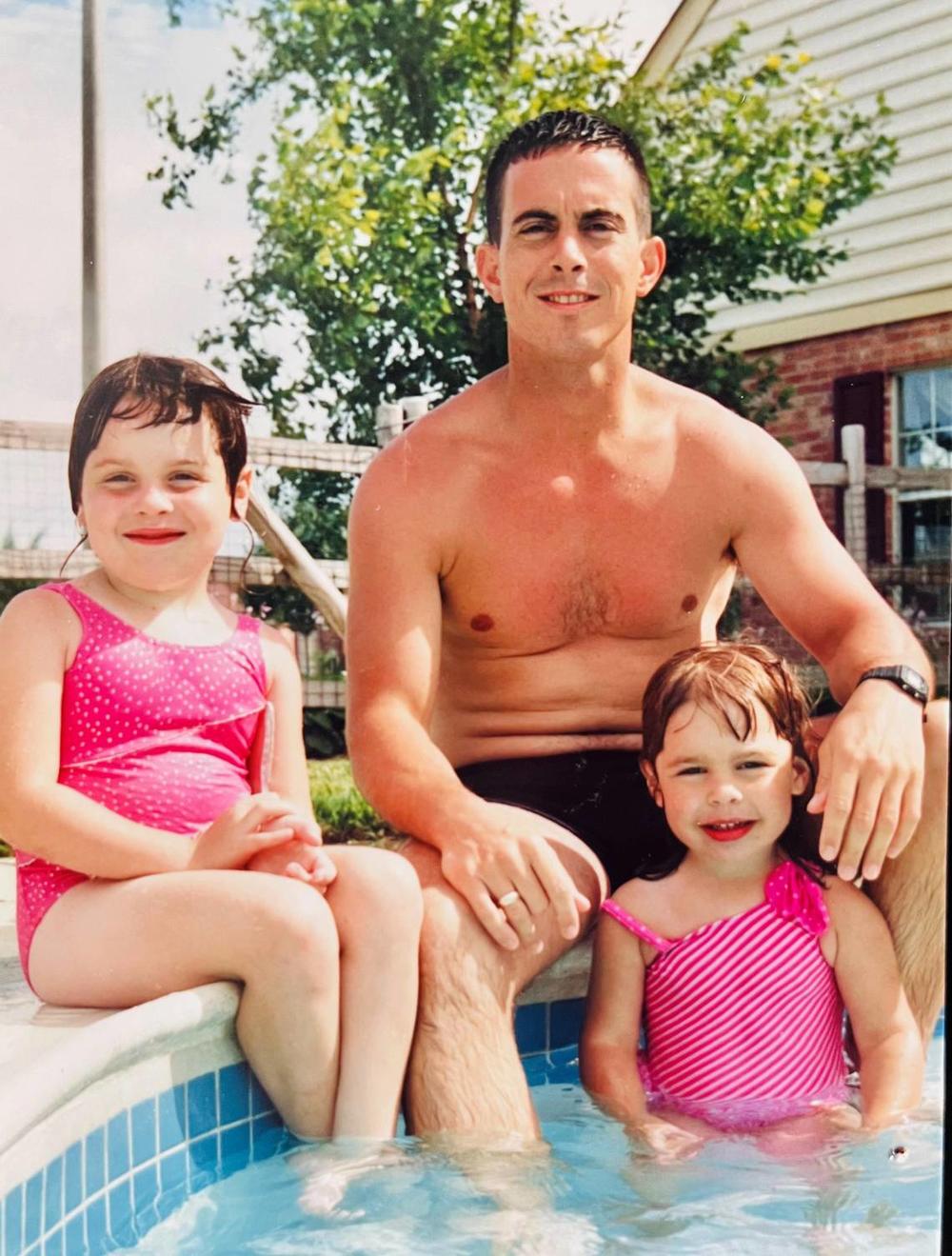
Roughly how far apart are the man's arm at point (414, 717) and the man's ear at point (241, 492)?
0.67 ft

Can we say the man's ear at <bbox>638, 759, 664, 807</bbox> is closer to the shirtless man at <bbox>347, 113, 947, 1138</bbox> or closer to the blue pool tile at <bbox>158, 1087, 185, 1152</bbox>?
the shirtless man at <bbox>347, 113, 947, 1138</bbox>

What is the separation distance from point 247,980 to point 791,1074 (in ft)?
2.56

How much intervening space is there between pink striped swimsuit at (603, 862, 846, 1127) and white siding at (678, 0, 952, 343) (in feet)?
3.46

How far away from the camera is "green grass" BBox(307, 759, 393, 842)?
3.50m

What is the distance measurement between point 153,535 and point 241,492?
0.14m

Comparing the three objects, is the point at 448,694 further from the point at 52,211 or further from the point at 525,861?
the point at 52,211

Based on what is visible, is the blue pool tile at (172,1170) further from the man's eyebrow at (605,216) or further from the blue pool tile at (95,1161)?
the man's eyebrow at (605,216)

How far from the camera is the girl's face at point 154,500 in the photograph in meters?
1.96

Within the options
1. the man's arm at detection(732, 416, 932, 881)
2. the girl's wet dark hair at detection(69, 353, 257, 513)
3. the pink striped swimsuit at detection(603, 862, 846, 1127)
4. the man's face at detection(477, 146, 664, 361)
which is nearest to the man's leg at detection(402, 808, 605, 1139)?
the pink striped swimsuit at detection(603, 862, 846, 1127)

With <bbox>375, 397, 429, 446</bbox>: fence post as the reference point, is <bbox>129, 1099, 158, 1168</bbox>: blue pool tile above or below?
below

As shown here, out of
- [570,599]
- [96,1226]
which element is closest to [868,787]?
[570,599]

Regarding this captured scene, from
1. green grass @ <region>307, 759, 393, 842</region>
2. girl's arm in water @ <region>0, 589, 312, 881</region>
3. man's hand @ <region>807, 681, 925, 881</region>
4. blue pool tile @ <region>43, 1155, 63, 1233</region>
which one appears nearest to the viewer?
blue pool tile @ <region>43, 1155, 63, 1233</region>

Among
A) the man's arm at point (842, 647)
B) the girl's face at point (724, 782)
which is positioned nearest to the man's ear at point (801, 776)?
the girl's face at point (724, 782)

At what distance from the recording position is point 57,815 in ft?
6.13
